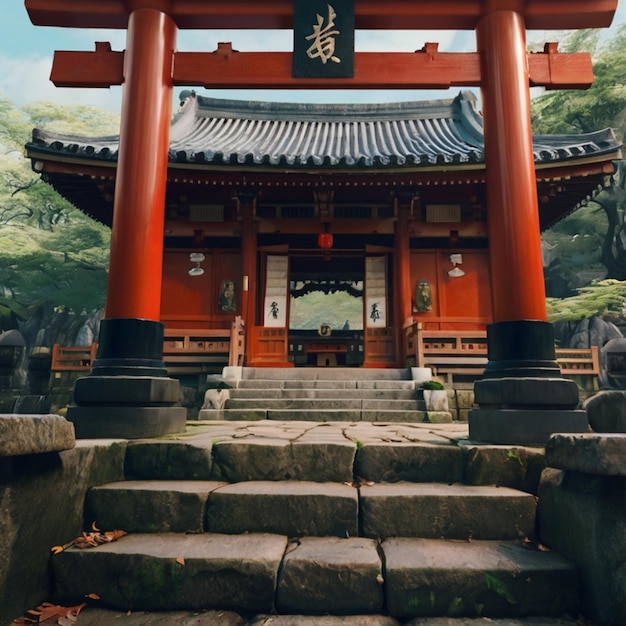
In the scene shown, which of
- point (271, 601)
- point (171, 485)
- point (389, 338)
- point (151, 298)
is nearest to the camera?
point (271, 601)

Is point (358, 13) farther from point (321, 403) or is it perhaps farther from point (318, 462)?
point (321, 403)

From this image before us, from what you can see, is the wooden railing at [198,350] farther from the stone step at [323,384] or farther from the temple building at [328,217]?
the stone step at [323,384]

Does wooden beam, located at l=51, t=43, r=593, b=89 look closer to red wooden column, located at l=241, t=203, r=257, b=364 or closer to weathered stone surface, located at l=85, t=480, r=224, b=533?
weathered stone surface, located at l=85, t=480, r=224, b=533

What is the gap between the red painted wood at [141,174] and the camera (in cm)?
391

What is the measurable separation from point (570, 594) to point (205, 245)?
32.7ft

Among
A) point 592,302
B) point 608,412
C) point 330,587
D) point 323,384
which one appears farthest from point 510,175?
point 592,302

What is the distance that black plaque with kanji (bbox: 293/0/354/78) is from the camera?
453cm

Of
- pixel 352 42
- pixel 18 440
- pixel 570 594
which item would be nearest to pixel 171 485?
pixel 18 440

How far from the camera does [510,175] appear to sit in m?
3.94

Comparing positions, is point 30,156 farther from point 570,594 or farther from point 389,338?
point 570,594

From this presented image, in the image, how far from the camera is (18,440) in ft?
6.16

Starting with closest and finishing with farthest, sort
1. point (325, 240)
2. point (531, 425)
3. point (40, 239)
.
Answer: point (531, 425) < point (325, 240) < point (40, 239)

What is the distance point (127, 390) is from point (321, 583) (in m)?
2.24

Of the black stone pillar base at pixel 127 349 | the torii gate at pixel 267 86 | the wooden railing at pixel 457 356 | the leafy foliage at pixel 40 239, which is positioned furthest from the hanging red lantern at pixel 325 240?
the leafy foliage at pixel 40 239
